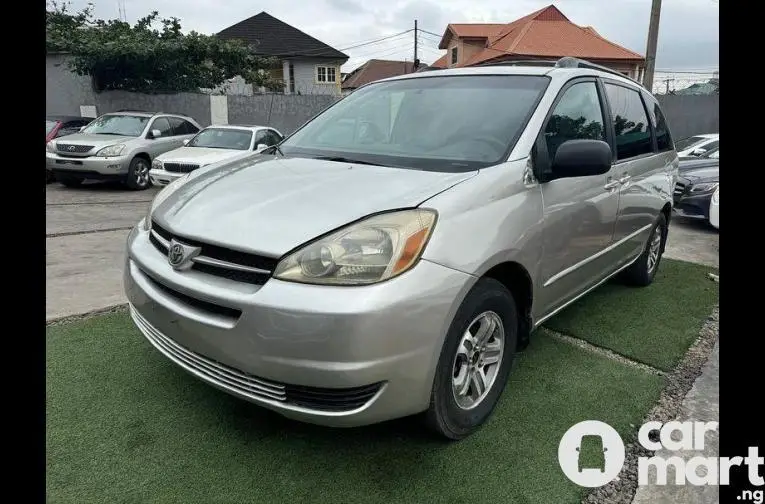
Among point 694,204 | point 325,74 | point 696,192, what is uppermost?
point 325,74

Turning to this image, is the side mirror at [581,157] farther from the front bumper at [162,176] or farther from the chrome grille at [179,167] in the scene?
the front bumper at [162,176]

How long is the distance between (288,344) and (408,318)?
434mm

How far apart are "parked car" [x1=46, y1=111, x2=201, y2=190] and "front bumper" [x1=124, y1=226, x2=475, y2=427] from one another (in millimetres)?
9356

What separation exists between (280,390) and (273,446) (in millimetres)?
520

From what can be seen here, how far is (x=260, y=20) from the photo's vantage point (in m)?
36.8

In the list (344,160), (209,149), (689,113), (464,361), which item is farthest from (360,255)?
(689,113)

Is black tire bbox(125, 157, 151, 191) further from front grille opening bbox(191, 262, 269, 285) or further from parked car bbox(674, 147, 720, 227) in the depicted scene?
parked car bbox(674, 147, 720, 227)

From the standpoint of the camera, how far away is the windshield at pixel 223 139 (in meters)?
10.5

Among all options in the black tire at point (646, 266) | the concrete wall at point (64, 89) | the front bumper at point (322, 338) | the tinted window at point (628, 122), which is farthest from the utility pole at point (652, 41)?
the concrete wall at point (64, 89)

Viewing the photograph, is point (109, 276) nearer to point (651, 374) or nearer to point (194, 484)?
point (194, 484)

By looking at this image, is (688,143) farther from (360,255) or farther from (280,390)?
(280,390)

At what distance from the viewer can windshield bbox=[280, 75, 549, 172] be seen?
8.73 ft

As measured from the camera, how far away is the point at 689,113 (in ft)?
60.5
